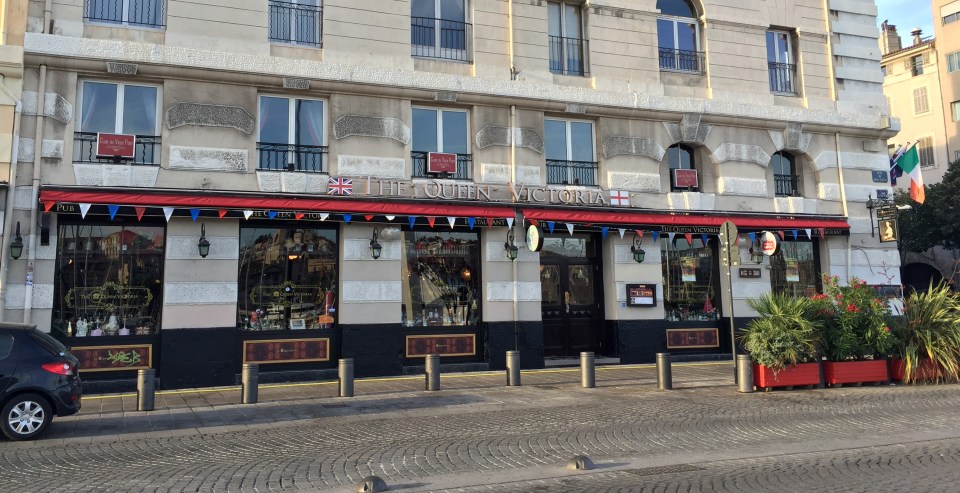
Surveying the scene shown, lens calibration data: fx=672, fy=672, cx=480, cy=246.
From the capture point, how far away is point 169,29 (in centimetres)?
1401

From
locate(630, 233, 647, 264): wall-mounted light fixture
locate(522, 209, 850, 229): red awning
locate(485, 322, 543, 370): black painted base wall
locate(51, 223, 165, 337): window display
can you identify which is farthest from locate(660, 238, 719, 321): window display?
locate(51, 223, 165, 337): window display

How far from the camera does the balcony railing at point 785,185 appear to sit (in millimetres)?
19500

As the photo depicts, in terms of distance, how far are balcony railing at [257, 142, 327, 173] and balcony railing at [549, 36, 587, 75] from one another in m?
6.50

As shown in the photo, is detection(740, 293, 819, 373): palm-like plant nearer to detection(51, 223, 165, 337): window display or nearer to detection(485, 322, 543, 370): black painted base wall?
detection(485, 322, 543, 370): black painted base wall

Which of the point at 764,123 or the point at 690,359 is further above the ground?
the point at 764,123

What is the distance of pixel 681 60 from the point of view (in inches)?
741

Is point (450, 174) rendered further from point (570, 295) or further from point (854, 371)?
point (854, 371)

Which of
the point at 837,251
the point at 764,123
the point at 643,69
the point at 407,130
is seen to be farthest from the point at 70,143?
the point at 837,251

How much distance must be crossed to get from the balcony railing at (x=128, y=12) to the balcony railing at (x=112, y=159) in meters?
2.46

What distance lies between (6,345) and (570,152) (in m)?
12.6

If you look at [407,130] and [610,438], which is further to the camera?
[407,130]

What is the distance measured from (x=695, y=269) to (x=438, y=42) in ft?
30.0

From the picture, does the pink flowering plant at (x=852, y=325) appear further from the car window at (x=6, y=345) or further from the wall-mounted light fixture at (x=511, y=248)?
the car window at (x=6, y=345)

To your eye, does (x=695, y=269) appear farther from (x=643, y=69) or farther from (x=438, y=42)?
(x=438, y=42)
